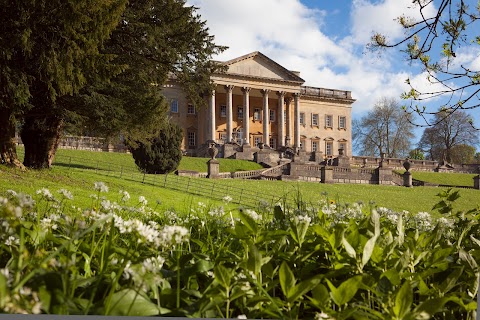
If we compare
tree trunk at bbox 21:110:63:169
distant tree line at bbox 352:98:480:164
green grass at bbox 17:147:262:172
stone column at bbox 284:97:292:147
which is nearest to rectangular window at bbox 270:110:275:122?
stone column at bbox 284:97:292:147

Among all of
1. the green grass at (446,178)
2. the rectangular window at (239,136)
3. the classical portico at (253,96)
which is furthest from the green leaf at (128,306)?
the rectangular window at (239,136)

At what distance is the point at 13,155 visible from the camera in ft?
8.76

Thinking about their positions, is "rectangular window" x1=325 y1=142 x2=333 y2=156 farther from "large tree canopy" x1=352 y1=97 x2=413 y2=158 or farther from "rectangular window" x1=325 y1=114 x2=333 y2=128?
"large tree canopy" x1=352 y1=97 x2=413 y2=158

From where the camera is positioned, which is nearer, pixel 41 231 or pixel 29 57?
pixel 41 231

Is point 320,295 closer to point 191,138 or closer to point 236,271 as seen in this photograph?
point 236,271

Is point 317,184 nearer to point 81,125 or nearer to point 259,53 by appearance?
point 259,53

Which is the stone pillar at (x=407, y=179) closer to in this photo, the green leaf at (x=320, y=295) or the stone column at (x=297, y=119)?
the stone column at (x=297, y=119)

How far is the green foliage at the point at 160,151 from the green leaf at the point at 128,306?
224 centimetres

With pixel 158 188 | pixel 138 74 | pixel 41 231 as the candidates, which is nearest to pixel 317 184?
pixel 158 188

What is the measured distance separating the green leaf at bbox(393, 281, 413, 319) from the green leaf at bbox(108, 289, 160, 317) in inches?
16.6

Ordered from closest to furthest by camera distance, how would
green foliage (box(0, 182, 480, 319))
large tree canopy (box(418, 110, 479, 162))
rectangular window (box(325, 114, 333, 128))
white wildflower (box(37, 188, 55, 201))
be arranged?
green foliage (box(0, 182, 480, 319)) → white wildflower (box(37, 188, 55, 201)) → large tree canopy (box(418, 110, 479, 162)) → rectangular window (box(325, 114, 333, 128))

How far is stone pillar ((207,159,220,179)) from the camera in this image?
10.9 feet

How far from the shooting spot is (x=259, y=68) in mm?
3066

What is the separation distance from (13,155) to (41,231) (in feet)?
5.78
